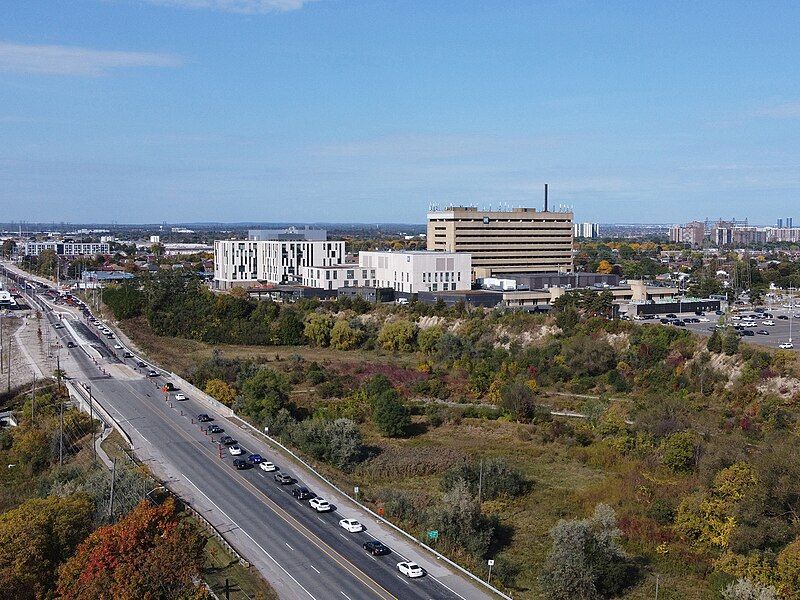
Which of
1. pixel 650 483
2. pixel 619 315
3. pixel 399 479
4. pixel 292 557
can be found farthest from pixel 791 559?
pixel 619 315

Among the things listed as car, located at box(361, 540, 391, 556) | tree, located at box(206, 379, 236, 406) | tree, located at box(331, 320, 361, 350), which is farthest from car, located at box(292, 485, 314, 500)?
tree, located at box(331, 320, 361, 350)

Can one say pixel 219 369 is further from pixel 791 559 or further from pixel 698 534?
pixel 791 559

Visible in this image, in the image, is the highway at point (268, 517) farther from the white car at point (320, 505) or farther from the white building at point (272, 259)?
the white building at point (272, 259)

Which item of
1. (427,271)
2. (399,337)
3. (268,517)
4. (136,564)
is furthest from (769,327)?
(136,564)

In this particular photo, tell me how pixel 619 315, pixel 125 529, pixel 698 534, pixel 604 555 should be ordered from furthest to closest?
pixel 619 315 → pixel 698 534 → pixel 604 555 → pixel 125 529

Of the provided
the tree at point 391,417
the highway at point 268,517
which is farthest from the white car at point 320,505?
the tree at point 391,417

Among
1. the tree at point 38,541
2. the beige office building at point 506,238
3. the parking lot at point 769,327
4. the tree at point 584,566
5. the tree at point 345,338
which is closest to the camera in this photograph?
the tree at point 38,541

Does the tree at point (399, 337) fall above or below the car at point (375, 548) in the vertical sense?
above

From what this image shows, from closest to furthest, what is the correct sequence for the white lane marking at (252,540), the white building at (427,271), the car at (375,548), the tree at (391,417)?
the white lane marking at (252,540) < the car at (375,548) < the tree at (391,417) < the white building at (427,271)
